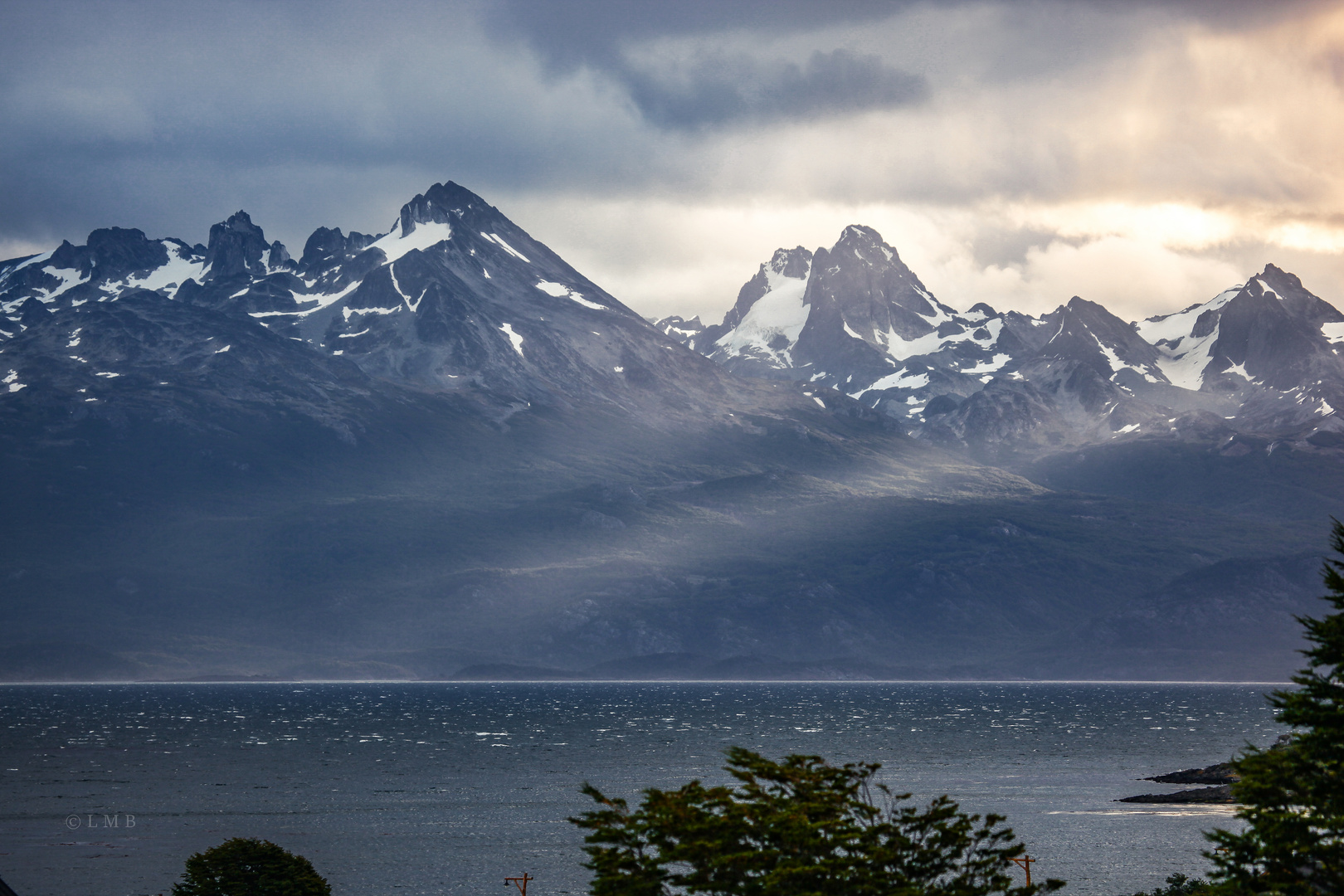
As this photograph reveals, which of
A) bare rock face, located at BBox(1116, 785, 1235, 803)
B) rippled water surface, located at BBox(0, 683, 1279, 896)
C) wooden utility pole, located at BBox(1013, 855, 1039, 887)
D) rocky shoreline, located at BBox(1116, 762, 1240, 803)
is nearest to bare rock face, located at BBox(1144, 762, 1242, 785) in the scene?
rocky shoreline, located at BBox(1116, 762, 1240, 803)

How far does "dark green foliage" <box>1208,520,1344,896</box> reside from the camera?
40906 mm

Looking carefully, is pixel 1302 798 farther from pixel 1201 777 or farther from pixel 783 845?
pixel 1201 777

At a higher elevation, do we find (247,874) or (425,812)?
(247,874)

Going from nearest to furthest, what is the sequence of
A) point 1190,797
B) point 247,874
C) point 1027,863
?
point 247,874 < point 1027,863 < point 1190,797

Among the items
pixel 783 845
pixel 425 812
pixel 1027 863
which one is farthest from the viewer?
pixel 425 812

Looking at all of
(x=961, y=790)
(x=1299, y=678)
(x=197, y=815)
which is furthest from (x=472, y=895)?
(x=961, y=790)

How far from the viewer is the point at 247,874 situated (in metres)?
61.7

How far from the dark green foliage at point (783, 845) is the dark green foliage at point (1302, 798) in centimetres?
617

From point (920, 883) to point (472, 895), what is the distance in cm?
5743

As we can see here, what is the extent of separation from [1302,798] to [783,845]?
637 inches

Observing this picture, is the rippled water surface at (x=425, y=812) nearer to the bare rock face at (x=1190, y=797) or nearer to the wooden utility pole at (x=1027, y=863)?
the bare rock face at (x=1190, y=797)

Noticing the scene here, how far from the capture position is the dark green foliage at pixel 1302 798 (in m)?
40.9

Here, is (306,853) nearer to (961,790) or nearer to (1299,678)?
(961,790)

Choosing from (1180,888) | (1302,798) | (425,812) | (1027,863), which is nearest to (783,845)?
(1302,798)
